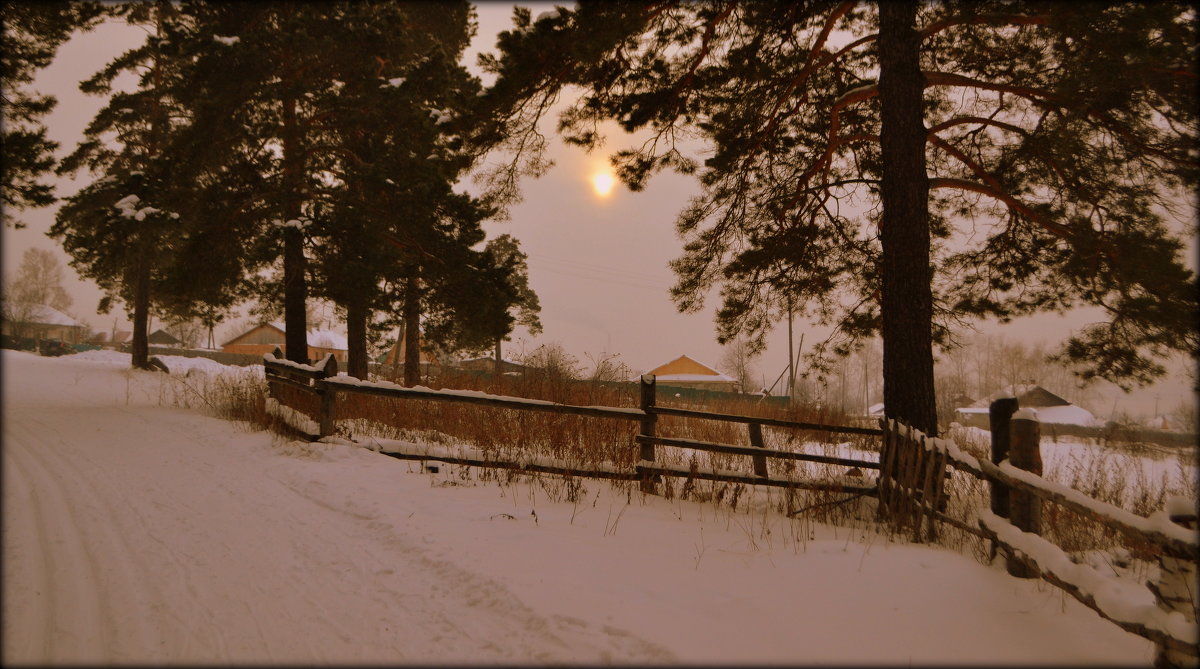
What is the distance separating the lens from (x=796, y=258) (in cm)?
856

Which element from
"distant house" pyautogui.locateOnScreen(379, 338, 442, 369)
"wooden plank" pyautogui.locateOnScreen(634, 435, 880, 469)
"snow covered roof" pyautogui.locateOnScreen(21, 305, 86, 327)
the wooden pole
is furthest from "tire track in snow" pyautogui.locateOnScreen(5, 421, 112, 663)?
"distant house" pyautogui.locateOnScreen(379, 338, 442, 369)

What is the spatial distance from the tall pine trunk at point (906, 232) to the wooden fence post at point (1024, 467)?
1.78m

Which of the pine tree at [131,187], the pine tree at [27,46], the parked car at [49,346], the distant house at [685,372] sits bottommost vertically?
the distant house at [685,372]

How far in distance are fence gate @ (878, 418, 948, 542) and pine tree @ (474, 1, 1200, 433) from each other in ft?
2.38

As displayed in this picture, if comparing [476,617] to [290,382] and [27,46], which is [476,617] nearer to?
[27,46]

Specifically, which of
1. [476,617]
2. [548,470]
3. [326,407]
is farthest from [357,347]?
[476,617]

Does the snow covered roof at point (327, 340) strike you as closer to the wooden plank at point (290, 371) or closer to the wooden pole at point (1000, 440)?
the wooden plank at point (290, 371)

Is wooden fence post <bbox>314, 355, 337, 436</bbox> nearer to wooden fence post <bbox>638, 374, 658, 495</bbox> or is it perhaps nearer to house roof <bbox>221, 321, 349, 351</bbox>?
wooden fence post <bbox>638, 374, 658, 495</bbox>

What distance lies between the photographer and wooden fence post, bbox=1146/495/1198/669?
251 centimetres

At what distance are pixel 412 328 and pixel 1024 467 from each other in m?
17.2

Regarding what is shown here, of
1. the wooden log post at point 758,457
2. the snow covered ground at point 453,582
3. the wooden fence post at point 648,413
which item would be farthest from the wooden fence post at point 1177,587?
the wooden fence post at point 648,413

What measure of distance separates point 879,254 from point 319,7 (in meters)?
8.45

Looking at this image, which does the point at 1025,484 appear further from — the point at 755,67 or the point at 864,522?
the point at 755,67

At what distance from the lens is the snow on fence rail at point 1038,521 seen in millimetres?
2543
